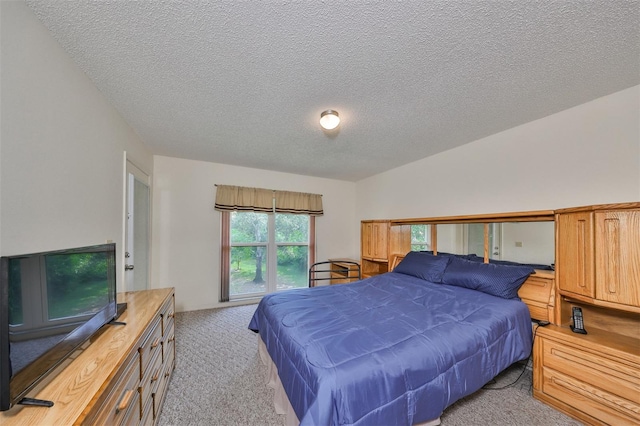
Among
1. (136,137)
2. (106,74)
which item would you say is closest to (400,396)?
(106,74)

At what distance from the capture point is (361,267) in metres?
4.23

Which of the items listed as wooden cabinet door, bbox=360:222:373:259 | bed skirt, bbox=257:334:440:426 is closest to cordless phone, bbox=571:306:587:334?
bed skirt, bbox=257:334:440:426

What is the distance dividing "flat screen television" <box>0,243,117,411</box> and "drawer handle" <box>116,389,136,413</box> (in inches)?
11.3

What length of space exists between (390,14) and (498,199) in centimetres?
243

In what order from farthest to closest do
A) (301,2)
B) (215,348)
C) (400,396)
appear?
1. (215,348)
2. (400,396)
3. (301,2)

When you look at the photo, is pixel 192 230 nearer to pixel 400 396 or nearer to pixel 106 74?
pixel 106 74

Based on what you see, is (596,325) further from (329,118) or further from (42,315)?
(42,315)

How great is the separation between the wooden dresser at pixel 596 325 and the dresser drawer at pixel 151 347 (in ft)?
9.57

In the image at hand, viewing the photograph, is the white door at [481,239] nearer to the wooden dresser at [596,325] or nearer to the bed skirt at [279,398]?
the wooden dresser at [596,325]

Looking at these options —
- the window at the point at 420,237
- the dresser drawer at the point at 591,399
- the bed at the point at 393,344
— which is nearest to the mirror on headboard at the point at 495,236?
the window at the point at 420,237

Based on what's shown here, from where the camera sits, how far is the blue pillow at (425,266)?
9.30 feet

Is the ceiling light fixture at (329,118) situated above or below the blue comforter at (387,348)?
above

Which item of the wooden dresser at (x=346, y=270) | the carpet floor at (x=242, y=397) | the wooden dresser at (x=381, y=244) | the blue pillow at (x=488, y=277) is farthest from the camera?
the wooden dresser at (x=346, y=270)

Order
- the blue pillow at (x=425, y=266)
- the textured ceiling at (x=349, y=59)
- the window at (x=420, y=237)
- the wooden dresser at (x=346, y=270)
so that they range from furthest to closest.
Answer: the wooden dresser at (x=346, y=270) < the window at (x=420, y=237) < the blue pillow at (x=425, y=266) < the textured ceiling at (x=349, y=59)
